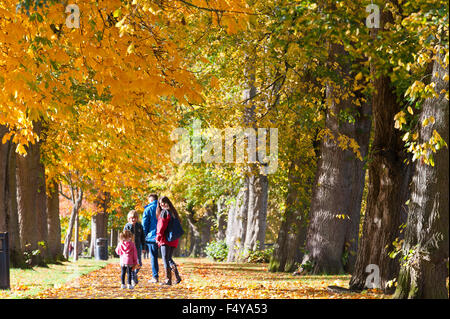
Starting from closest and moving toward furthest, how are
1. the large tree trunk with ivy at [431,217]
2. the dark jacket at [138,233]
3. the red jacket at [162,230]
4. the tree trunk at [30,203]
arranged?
1. the large tree trunk with ivy at [431,217]
2. the red jacket at [162,230]
3. the dark jacket at [138,233]
4. the tree trunk at [30,203]

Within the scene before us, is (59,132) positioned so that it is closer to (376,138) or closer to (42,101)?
(42,101)

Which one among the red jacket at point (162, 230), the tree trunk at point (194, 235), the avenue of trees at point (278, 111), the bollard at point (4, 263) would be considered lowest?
Result: the tree trunk at point (194, 235)

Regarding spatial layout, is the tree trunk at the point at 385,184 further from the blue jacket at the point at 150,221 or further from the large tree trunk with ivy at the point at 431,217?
the blue jacket at the point at 150,221

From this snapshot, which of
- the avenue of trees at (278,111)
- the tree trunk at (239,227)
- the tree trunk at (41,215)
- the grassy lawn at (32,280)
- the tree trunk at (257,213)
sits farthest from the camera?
the tree trunk at (239,227)

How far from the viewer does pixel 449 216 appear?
30.7ft

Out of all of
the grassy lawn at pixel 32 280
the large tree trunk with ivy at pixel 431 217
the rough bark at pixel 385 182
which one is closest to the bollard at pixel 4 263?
the grassy lawn at pixel 32 280

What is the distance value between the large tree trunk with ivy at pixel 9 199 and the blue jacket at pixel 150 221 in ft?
15.5

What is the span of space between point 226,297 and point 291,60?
679cm

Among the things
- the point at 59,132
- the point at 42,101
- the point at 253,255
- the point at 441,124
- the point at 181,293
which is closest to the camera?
the point at 441,124

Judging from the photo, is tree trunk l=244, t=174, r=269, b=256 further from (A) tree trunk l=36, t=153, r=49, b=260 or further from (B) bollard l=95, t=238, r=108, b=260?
(A) tree trunk l=36, t=153, r=49, b=260

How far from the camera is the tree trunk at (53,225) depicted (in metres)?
23.5

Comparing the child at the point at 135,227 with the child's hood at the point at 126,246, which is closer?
the child's hood at the point at 126,246

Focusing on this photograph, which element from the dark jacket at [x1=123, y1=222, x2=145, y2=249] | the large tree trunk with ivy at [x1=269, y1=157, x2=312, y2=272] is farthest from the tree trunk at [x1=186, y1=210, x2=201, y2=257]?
the dark jacket at [x1=123, y1=222, x2=145, y2=249]
